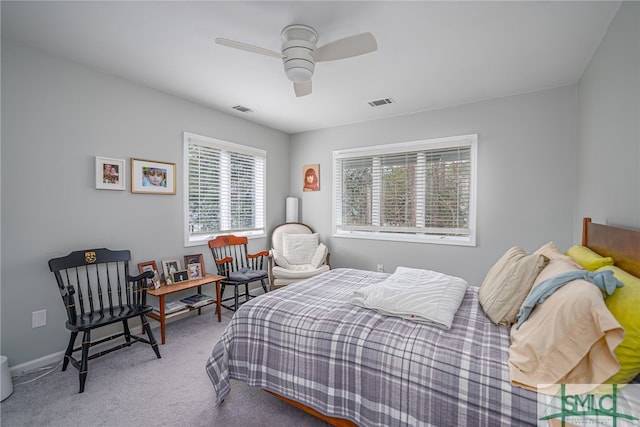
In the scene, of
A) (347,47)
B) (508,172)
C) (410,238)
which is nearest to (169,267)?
(347,47)

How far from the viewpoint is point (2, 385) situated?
1.96 meters

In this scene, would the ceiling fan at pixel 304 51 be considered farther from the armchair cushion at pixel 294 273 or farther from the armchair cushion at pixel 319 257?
the armchair cushion at pixel 319 257

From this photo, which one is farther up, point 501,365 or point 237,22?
point 237,22

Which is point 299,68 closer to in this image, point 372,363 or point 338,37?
point 338,37

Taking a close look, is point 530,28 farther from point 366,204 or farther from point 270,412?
point 270,412

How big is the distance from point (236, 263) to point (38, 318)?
6.63 feet

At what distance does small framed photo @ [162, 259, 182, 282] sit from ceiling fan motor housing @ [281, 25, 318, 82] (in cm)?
247

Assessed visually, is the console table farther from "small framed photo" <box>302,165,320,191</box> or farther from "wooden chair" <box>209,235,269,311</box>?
"small framed photo" <box>302,165,320,191</box>

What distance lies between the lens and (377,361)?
144 cm

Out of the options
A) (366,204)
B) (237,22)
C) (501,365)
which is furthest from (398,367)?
(366,204)

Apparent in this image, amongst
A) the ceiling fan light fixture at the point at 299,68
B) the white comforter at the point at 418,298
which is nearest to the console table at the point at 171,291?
the white comforter at the point at 418,298

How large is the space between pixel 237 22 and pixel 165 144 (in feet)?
5.96

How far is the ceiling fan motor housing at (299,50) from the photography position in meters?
2.01

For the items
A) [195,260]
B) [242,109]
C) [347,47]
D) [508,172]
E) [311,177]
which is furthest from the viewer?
[311,177]
